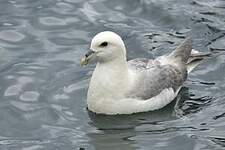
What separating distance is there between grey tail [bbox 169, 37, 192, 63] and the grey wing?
260 millimetres

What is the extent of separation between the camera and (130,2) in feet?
48.1

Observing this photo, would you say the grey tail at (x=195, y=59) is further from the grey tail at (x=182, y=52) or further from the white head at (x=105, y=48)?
the white head at (x=105, y=48)

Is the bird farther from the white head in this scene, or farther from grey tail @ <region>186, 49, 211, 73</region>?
grey tail @ <region>186, 49, 211, 73</region>

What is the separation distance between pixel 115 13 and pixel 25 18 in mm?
1652

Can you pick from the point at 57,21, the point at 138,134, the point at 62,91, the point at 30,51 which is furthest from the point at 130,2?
the point at 138,134

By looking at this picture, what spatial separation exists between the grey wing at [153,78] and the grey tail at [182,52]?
260mm

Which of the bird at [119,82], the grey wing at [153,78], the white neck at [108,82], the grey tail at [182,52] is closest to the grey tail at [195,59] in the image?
the grey tail at [182,52]

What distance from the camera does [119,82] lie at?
10.8 meters

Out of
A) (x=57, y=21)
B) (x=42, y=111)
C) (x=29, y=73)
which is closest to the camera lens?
(x=42, y=111)

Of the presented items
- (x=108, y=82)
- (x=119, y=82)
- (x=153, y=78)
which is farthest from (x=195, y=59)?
(x=108, y=82)

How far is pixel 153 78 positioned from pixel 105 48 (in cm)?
100

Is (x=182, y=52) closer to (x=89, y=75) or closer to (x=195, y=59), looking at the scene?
(x=195, y=59)

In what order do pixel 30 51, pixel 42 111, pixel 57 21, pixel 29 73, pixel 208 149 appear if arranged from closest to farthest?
pixel 208 149 < pixel 42 111 < pixel 29 73 < pixel 30 51 < pixel 57 21

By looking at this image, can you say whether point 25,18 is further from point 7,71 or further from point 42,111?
point 42,111
